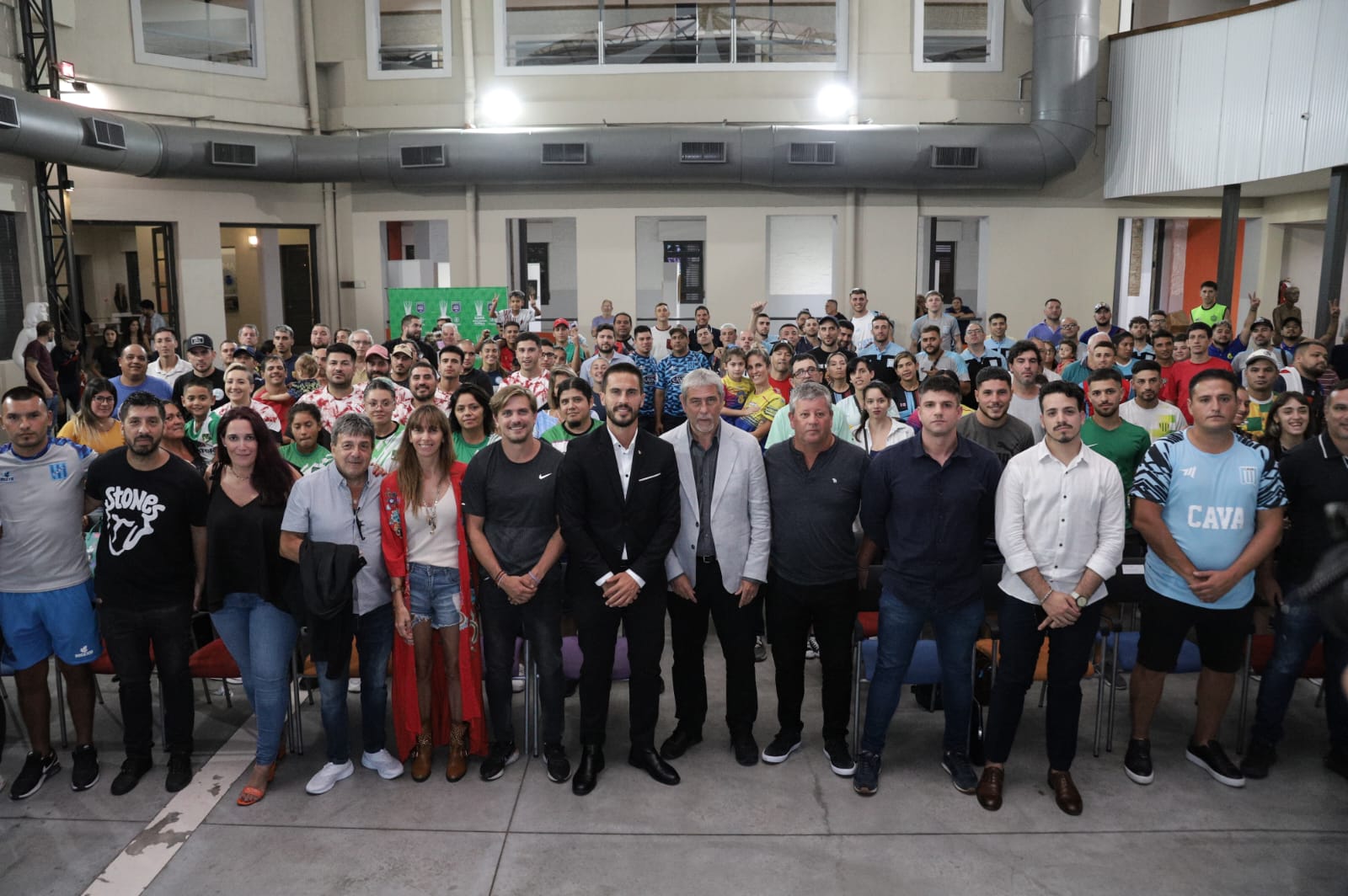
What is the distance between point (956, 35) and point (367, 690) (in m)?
12.6

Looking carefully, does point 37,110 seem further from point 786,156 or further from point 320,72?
point 786,156

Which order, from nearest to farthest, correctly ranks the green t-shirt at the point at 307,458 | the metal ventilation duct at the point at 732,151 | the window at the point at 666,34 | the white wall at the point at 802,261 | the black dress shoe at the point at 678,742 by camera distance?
the black dress shoe at the point at 678,742 < the green t-shirt at the point at 307,458 < the metal ventilation duct at the point at 732,151 < the window at the point at 666,34 < the white wall at the point at 802,261

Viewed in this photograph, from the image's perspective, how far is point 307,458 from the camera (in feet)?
16.0

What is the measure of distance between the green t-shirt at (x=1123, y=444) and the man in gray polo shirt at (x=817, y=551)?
1.62m

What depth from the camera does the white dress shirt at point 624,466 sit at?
3.96 metres

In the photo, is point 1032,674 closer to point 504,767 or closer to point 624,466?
point 624,466

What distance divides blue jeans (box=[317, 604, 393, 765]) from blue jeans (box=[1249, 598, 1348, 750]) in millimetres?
3797

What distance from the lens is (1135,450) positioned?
4914 millimetres

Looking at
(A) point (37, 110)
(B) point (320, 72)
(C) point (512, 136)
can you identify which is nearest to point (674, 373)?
(C) point (512, 136)

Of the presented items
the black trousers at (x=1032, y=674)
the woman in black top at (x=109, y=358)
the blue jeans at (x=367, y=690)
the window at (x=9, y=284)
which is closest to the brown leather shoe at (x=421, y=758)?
the blue jeans at (x=367, y=690)

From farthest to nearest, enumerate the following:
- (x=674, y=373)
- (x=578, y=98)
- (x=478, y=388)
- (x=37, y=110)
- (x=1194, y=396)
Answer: (x=578, y=98) → (x=37, y=110) → (x=674, y=373) → (x=478, y=388) → (x=1194, y=396)

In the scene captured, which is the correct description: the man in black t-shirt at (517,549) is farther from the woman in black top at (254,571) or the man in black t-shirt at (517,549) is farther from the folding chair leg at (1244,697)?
the folding chair leg at (1244,697)

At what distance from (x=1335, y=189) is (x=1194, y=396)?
814cm

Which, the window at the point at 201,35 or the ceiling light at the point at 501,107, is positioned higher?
the window at the point at 201,35
